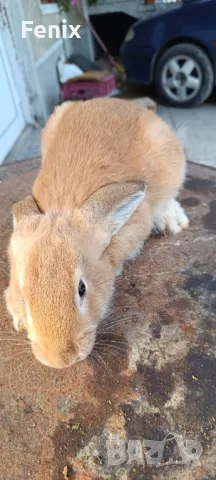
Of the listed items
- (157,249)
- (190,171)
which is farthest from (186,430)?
(190,171)

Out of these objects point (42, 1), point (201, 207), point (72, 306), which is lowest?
point (201, 207)

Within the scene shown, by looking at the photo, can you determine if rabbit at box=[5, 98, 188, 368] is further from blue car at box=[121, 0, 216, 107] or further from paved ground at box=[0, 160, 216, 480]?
blue car at box=[121, 0, 216, 107]

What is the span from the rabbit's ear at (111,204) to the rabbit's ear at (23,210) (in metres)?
0.21

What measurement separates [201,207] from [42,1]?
18.8 feet

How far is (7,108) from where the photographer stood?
495 cm

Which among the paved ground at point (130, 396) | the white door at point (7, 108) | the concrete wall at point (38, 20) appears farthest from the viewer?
the concrete wall at point (38, 20)

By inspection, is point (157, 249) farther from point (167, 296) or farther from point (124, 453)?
point (124, 453)

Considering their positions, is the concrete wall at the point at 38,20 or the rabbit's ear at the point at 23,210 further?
the concrete wall at the point at 38,20

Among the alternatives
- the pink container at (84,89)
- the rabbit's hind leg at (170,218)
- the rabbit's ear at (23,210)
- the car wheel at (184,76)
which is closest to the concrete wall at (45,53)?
the pink container at (84,89)

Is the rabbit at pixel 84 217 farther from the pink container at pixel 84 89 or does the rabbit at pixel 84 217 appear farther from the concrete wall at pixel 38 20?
the pink container at pixel 84 89

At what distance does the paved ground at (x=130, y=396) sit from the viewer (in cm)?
122

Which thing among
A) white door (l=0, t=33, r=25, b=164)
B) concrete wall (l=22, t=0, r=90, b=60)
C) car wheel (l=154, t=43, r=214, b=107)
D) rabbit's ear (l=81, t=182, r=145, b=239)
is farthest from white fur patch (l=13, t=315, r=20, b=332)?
car wheel (l=154, t=43, r=214, b=107)

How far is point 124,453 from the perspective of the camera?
124 cm

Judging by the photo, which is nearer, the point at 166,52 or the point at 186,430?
the point at 186,430
